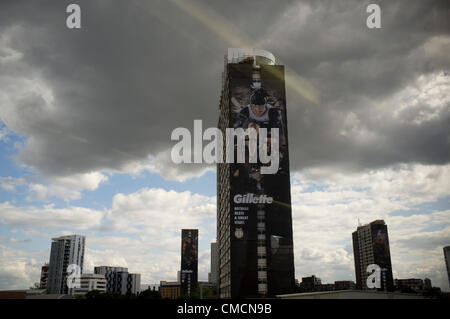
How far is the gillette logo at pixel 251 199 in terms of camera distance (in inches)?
3871

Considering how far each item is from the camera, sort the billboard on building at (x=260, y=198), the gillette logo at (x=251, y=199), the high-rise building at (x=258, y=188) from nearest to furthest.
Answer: the billboard on building at (x=260, y=198)
the high-rise building at (x=258, y=188)
the gillette logo at (x=251, y=199)

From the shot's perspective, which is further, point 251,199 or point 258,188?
point 258,188

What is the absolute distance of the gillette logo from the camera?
98312 mm

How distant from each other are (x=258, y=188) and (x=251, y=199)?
3.54 meters

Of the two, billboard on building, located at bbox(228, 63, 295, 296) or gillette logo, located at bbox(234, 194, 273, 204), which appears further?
gillette logo, located at bbox(234, 194, 273, 204)

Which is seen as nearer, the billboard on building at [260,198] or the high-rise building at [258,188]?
the billboard on building at [260,198]

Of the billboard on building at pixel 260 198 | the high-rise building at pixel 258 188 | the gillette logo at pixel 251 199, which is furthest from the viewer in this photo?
the gillette logo at pixel 251 199

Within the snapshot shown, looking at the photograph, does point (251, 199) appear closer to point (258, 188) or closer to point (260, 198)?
point (260, 198)

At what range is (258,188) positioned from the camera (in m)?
99.7

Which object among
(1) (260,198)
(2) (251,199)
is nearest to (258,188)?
(1) (260,198)

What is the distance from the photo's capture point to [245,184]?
99688 mm

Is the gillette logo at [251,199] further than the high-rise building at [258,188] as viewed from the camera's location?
Yes
